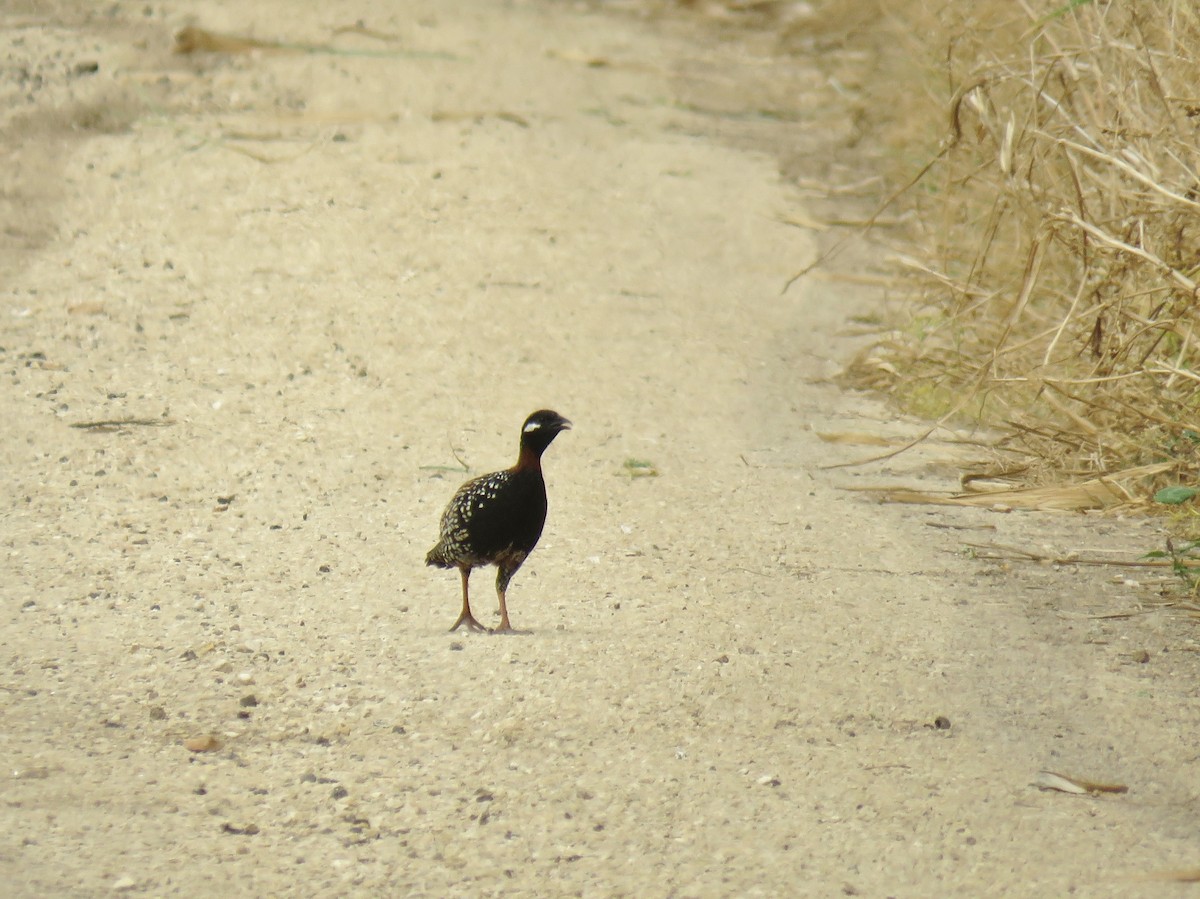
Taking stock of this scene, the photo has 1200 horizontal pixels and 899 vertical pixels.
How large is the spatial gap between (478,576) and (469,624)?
2.32 feet

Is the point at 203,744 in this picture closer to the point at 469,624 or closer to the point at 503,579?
the point at 469,624

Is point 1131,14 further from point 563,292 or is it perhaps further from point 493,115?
point 493,115

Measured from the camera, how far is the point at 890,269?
9.27 m

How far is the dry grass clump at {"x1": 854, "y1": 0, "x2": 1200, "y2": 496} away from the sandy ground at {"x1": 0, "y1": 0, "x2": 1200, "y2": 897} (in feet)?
1.33

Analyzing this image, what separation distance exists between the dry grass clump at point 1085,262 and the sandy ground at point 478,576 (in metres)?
0.40

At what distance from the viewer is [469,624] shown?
4.64m

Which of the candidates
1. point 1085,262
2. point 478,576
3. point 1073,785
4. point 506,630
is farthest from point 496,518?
point 1085,262

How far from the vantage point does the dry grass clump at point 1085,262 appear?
530 cm

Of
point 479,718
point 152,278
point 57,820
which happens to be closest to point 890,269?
point 152,278

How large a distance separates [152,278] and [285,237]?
0.82 meters

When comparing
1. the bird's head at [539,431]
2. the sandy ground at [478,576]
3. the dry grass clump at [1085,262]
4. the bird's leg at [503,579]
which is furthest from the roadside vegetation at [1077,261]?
the bird's leg at [503,579]

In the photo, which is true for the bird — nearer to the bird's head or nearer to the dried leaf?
the bird's head

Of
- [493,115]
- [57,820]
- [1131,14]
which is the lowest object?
[57,820]

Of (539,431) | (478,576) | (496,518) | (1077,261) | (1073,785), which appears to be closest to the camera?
(1073,785)
